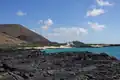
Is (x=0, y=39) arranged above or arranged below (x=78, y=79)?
above

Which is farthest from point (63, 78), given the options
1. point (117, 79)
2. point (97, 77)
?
point (117, 79)

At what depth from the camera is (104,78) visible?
2728 centimetres

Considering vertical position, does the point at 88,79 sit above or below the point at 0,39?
below

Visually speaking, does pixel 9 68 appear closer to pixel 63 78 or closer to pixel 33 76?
pixel 33 76

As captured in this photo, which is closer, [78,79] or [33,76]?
[78,79]

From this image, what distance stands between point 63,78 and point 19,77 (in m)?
4.51

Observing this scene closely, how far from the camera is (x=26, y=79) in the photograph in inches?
1098

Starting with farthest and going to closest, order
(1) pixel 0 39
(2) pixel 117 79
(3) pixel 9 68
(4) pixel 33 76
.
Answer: (1) pixel 0 39 → (3) pixel 9 68 → (4) pixel 33 76 → (2) pixel 117 79

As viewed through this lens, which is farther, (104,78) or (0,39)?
(0,39)

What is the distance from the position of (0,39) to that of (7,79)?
173332 mm

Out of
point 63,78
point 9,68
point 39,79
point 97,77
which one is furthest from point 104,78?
point 9,68

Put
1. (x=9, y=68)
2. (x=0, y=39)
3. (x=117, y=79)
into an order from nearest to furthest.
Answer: (x=117, y=79), (x=9, y=68), (x=0, y=39)

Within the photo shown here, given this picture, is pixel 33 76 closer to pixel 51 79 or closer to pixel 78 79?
pixel 51 79

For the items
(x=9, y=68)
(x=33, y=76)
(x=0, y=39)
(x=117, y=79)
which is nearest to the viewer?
(x=117, y=79)
